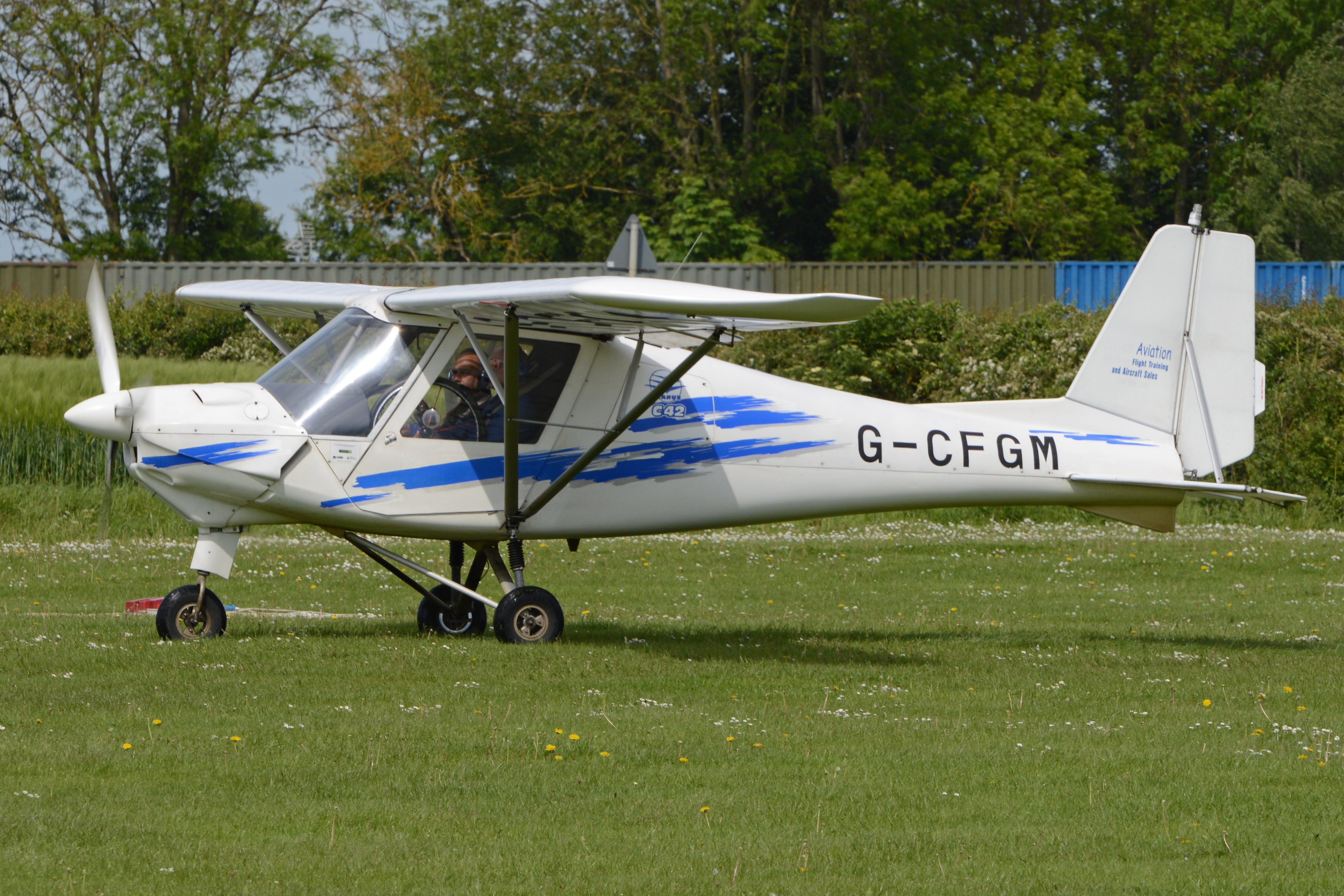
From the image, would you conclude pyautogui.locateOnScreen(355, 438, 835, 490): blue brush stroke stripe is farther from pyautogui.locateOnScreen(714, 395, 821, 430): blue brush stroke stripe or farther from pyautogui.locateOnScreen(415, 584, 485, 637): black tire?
pyautogui.locateOnScreen(415, 584, 485, 637): black tire

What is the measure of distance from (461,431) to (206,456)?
1787 millimetres

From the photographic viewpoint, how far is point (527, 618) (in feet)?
36.2

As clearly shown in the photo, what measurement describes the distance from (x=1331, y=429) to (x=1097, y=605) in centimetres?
1008

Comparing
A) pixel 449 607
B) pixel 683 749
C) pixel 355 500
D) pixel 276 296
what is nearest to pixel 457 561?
pixel 449 607

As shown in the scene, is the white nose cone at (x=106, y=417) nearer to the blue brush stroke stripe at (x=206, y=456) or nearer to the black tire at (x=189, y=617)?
the blue brush stroke stripe at (x=206, y=456)

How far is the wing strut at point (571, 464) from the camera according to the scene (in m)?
10.3

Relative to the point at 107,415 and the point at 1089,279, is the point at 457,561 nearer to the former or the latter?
the point at 107,415

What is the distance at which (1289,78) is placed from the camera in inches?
1734

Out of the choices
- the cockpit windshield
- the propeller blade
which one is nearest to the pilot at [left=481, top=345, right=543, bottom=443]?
the cockpit windshield

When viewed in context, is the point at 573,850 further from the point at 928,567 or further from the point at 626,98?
the point at 626,98

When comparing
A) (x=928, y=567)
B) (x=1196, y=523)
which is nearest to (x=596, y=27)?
(x=1196, y=523)

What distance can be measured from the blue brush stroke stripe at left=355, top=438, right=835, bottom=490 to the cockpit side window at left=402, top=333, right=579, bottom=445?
19 centimetres

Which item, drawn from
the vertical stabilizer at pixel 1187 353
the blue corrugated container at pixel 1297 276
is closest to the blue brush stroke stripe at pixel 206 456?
the vertical stabilizer at pixel 1187 353

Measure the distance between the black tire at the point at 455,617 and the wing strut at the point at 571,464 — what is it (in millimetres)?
1227
